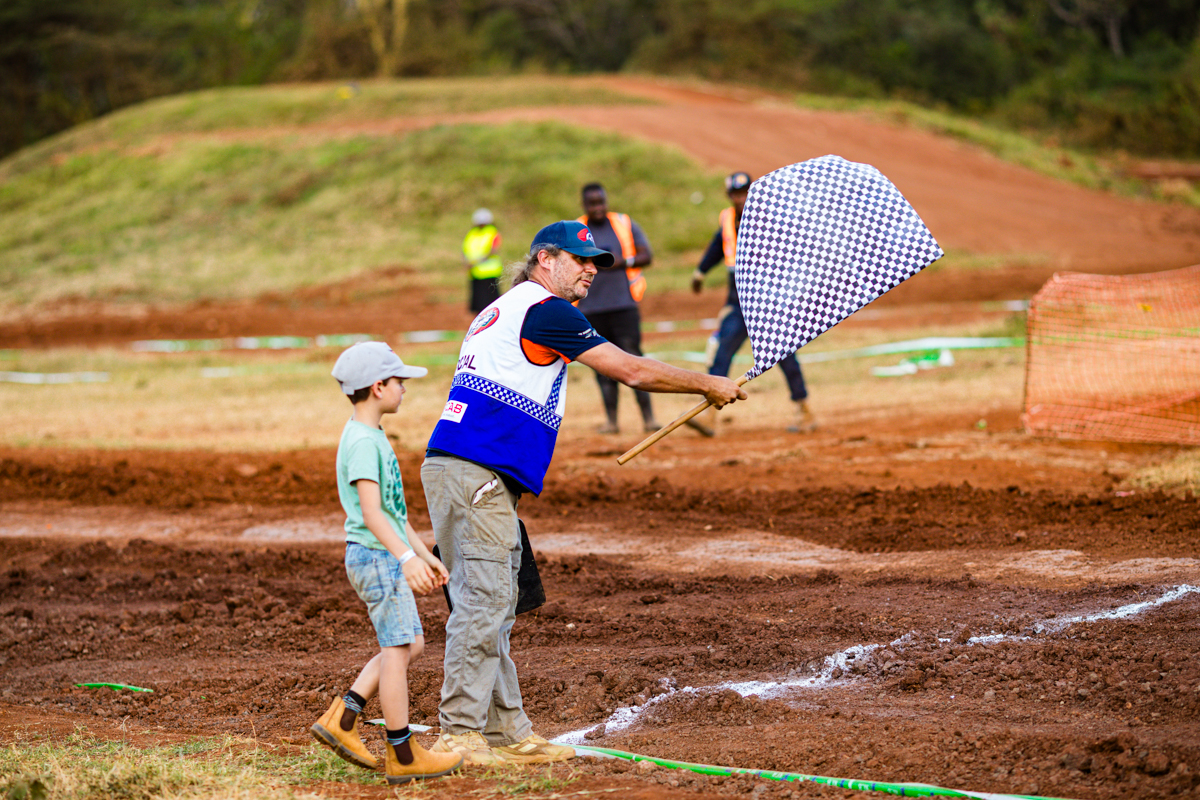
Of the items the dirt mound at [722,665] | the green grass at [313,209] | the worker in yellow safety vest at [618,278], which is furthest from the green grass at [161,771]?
the green grass at [313,209]

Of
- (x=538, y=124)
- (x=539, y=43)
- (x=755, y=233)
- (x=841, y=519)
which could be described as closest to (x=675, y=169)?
(x=538, y=124)

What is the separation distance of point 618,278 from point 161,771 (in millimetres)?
7588

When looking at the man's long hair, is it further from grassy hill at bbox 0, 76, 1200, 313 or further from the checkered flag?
grassy hill at bbox 0, 76, 1200, 313

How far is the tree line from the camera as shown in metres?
41.8

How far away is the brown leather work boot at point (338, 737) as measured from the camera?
175 inches

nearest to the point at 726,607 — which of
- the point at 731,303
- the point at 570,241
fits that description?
the point at 570,241

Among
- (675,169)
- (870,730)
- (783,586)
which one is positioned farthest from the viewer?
(675,169)

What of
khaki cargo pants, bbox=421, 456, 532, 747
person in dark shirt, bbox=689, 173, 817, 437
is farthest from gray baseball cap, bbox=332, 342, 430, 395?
person in dark shirt, bbox=689, 173, 817, 437

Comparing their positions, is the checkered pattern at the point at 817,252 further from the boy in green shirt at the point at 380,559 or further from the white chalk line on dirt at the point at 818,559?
the white chalk line on dirt at the point at 818,559

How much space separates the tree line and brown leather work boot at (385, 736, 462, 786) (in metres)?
37.8

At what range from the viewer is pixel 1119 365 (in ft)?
39.0

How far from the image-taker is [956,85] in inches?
1841

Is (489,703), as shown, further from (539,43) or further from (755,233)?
(539,43)

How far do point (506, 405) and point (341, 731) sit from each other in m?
1.46
